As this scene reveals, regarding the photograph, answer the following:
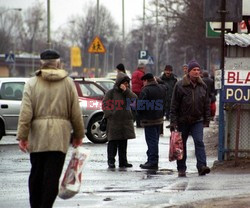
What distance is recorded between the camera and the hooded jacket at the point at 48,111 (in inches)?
368

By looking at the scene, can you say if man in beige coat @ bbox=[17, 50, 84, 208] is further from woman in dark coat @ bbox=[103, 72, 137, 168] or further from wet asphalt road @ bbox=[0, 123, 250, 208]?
woman in dark coat @ bbox=[103, 72, 137, 168]

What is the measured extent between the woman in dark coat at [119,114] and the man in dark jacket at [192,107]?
1869mm

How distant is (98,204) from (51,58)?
8.08ft

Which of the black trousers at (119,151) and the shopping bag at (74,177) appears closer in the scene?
the shopping bag at (74,177)

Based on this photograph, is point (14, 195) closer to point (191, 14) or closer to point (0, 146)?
point (0, 146)

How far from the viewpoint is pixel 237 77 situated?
15625 mm

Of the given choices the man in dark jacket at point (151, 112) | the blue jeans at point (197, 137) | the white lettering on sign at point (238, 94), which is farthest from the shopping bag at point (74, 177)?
the man in dark jacket at point (151, 112)

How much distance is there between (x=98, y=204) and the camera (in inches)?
448

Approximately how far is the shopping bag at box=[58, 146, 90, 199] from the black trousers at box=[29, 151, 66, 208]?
0.12 metres

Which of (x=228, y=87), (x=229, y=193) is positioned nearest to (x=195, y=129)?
(x=228, y=87)

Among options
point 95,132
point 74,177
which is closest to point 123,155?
point 95,132

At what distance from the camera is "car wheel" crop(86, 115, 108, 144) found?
22250 millimetres

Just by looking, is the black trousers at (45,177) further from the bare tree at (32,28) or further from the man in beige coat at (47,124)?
the bare tree at (32,28)

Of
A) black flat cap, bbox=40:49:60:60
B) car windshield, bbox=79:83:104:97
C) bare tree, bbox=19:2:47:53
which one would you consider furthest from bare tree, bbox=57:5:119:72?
black flat cap, bbox=40:49:60:60
